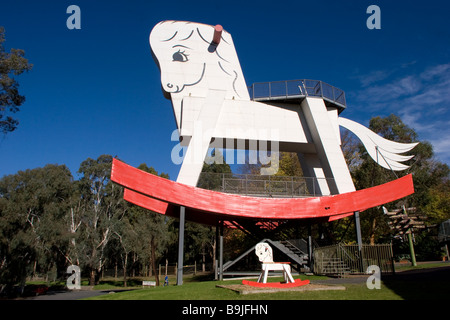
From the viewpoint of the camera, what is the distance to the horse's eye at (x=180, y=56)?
723 inches

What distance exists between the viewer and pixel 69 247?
1355 inches

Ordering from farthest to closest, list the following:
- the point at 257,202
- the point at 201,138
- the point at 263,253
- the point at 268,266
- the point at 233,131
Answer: the point at 233,131 < the point at 201,138 < the point at 257,202 < the point at 263,253 < the point at 268,266

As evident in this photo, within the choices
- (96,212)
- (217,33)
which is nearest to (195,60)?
(217,33)

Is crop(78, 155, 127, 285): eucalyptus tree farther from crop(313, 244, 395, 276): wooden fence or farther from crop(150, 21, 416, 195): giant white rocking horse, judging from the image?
crop(313, 244, 395, 276): wooden fence

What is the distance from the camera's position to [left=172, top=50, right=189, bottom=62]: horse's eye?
18359 mm

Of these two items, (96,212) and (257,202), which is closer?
(257,202)

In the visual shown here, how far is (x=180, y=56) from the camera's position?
60.6 ft

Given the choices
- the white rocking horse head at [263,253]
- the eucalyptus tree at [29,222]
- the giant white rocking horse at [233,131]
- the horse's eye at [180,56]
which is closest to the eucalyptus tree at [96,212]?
the eucalyptus tree at [29,222]

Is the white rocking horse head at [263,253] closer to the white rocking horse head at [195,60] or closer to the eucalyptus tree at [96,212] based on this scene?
the white rocking horse head at [195,60]

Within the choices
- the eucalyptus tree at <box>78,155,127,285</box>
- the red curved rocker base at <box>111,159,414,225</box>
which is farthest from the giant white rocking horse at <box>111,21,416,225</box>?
the eucalyptus tree at <box>78,155,127,285</box>

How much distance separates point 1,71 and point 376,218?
32.4m

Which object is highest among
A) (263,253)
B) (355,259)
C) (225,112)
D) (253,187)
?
(225,112)

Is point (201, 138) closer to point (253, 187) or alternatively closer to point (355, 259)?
point (253, 187)
